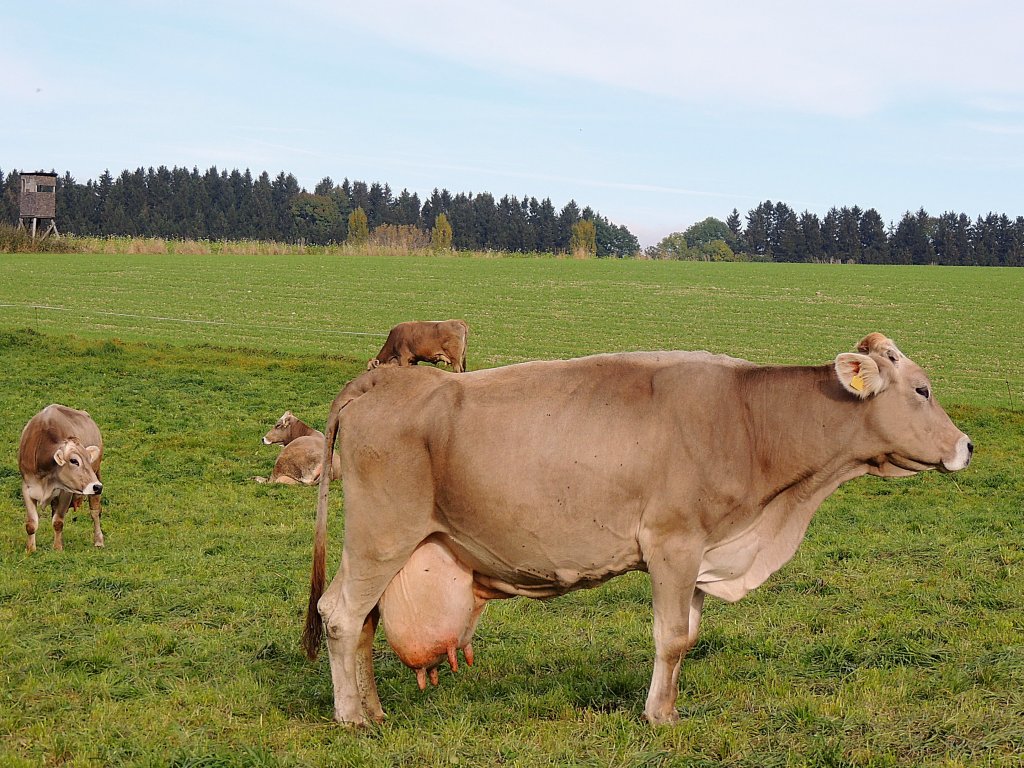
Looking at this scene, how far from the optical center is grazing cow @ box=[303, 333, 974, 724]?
20.4 feet

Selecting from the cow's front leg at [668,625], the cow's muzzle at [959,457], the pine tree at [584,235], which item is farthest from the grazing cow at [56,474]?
the pine tree at [584,235]

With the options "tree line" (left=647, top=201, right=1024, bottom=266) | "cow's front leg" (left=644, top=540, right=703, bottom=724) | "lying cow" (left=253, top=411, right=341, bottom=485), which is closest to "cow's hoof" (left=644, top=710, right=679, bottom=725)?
"cow's front leg" (left=644, top=540, right=703, bottom=724)

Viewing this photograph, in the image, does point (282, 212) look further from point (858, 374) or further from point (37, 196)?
point (858, 374)

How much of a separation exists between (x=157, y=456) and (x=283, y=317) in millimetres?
21567

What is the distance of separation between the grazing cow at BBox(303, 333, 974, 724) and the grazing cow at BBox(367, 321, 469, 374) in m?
18.8

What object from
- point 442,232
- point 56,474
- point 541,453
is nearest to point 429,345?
point 56,474

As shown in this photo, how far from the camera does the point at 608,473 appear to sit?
6230mm

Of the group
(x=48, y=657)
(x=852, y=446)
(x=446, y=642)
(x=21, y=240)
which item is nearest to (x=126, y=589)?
(x=48, y=657)

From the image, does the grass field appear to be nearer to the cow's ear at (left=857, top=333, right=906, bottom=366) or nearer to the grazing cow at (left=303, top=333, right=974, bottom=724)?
the grazing cow at (left=303, top=333, right=974, bottom=724)

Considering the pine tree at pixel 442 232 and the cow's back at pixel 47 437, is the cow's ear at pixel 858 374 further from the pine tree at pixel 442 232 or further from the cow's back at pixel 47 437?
the pine tree at pixel 442 232

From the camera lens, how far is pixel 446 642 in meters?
6.50

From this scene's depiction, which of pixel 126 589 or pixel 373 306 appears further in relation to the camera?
pixel 373 306

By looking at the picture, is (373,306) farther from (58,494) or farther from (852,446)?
(852,446)

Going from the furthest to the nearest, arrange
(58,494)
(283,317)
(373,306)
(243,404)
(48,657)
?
1. (373,306)
2. (283,317)
3. (243,404)
4. (58,494)
5. (48,657)
